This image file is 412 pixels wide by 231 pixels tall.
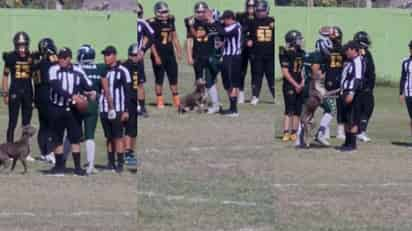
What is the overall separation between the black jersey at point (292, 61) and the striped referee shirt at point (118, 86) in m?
1.44

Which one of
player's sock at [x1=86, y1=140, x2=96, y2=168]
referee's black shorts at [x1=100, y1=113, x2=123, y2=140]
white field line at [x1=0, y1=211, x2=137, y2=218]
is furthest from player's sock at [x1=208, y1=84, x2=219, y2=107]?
player's sock at [x1=86, y1=140, x2=96, y2=168]

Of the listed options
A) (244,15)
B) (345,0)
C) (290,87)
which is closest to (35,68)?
(290,87)

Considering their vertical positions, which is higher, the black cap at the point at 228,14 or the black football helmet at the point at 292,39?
the black cap at the point at 228,14

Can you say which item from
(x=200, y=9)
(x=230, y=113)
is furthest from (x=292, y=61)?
(x=200, y=9)

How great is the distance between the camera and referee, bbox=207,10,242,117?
8914 millimetres

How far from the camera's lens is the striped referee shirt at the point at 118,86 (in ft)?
38.7

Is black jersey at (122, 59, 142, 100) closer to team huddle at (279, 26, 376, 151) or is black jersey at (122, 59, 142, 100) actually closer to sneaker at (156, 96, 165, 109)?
sneaker at (156, 96, 165, 109)

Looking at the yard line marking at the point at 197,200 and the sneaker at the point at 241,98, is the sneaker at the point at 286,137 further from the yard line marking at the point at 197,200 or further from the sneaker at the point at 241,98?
the sneaker at the point at 241,98

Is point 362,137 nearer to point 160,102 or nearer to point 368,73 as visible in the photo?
point 368,73

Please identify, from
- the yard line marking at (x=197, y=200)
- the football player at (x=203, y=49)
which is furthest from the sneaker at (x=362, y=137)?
the yard line marking at (x=197, y=200)

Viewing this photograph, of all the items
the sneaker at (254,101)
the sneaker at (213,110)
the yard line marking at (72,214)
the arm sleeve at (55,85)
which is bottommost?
the yard line marking at (72,214)

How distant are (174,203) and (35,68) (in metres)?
5.89

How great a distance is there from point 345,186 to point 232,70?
11.8ft

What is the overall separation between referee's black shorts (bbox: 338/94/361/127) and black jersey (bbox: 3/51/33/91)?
3756 mm
